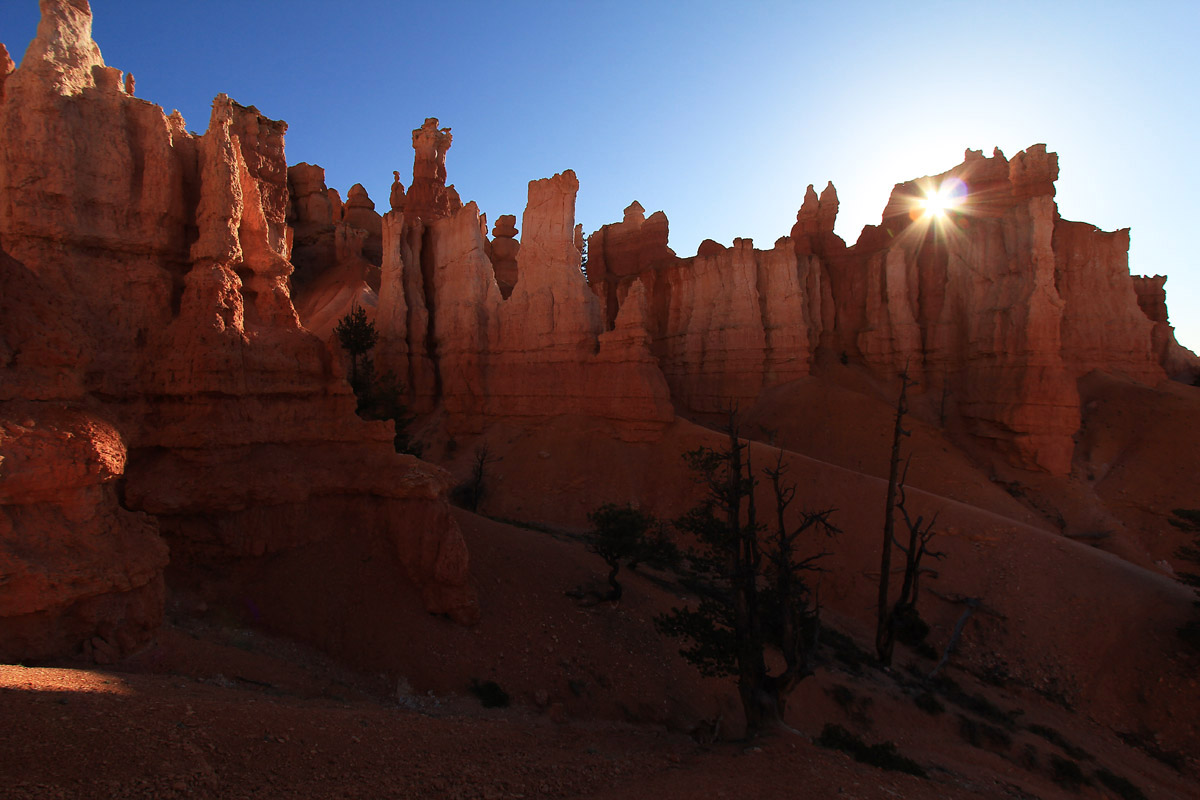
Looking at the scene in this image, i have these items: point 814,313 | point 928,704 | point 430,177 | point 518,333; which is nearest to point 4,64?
point 518,333

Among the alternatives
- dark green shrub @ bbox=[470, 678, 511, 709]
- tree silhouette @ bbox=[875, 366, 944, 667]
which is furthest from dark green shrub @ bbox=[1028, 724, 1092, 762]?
dark green shrub @ bbox=[470, 678, 511, 709]

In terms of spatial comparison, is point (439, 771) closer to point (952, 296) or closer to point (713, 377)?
point (713, 377)

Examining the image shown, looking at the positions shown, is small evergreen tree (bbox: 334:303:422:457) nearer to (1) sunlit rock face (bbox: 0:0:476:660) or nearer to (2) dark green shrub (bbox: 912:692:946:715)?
(1) sunlit rock face (bbox: 0:0:476:660)

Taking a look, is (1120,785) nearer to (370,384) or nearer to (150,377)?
(150,377)

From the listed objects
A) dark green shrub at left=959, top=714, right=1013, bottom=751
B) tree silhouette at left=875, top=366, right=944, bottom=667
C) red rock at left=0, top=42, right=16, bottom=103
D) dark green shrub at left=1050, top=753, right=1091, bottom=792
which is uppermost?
red rock at left=0, top=42, right=16, bottom=103

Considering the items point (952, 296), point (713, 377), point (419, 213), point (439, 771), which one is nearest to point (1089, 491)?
point (952, 296)

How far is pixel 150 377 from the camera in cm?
916

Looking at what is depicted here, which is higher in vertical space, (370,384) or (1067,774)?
(370,384)

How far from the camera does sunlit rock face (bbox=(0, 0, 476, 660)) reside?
5.95 m

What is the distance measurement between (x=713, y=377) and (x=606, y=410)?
13.4m

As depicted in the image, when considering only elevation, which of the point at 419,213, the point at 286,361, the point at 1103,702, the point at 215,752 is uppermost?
the point at 419,213

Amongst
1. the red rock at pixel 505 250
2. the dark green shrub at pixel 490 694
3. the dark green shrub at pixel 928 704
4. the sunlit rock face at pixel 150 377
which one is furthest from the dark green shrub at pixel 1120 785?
the red rock at pixel 505 250

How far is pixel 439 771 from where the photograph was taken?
226 inches

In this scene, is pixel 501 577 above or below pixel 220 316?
below
